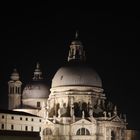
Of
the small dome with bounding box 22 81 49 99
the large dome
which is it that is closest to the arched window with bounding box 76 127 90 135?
the large dome

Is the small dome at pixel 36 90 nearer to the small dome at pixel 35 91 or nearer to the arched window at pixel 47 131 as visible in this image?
the small dome at pixel 35 91

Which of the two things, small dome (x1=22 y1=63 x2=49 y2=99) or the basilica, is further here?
small dome (x1=22 y1=63 x2=49 y2=99)

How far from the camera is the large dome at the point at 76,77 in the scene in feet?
398

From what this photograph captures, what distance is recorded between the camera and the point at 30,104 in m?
129

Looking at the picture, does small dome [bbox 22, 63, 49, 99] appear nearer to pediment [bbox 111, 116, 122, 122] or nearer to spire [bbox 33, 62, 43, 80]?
spire [bbox 33, 62, 43, 80]

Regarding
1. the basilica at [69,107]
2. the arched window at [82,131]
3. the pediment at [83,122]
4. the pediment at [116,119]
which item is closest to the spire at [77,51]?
the basilica at [69,107]

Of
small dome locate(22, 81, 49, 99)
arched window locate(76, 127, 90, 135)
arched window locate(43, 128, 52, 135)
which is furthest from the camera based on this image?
small dome locate(22, 81, 49, 99)

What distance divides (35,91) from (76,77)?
10.8 m

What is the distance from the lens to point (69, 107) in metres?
119

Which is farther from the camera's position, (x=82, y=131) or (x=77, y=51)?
(x=77, y=51)

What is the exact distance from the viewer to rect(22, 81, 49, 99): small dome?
129 m

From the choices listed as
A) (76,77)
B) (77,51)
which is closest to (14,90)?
(76,77)

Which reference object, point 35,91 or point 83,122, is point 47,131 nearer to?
point 83,122

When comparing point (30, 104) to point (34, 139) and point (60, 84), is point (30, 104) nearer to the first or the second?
point (60, 84)
